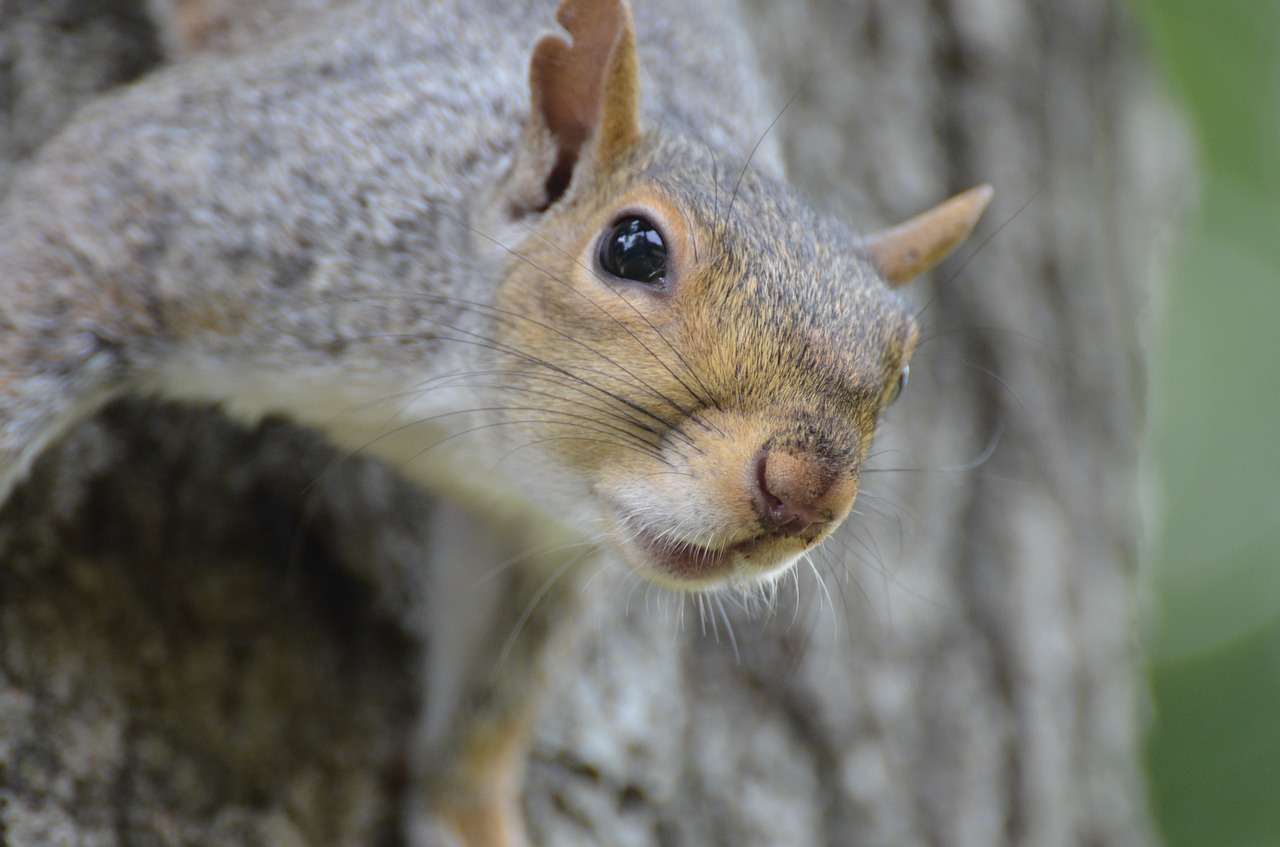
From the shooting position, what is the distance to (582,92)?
151 centimetres

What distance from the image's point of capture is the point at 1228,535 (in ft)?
19.5

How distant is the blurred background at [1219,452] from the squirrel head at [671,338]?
276cm

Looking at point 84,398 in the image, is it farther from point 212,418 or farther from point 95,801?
point 95,801

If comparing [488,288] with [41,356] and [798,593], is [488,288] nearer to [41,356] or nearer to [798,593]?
[41,356]

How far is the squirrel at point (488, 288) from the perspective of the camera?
4.48 ft

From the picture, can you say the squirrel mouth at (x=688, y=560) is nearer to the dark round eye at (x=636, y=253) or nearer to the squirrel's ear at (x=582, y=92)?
the dark round eye at (x=636, y=253)

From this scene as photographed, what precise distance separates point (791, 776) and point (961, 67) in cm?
158

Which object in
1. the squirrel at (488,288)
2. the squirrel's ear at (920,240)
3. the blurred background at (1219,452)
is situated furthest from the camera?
the blurred background at (1219,452)

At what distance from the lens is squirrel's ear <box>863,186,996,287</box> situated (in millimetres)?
1711

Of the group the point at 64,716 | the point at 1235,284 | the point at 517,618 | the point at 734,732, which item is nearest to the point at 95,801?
the point at 64,716

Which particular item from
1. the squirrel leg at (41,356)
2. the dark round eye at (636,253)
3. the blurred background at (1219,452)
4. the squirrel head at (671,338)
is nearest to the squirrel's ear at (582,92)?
the squirrel head at (671,338)

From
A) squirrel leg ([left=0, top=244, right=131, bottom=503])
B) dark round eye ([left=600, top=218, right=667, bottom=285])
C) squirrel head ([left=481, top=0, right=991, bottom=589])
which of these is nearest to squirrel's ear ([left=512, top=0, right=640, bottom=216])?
squirrel head ([left=481, top=0, right=991, bottom=589])

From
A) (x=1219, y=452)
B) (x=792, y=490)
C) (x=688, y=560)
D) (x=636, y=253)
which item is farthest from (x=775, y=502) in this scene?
(x=1219, y=452)

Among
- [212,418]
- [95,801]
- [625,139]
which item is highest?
[625,139]
